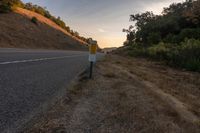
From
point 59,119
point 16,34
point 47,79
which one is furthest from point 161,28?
point 59,119

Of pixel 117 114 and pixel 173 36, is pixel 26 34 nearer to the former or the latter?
pixel 173 36

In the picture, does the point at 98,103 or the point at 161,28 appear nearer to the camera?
the point at 98,103

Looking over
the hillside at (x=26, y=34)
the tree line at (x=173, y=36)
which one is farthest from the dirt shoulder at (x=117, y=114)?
the hillside at (x=26, y=34)

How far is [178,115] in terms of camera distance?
473 centimetres

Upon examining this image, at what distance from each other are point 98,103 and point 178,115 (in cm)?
140

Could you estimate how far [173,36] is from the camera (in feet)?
117

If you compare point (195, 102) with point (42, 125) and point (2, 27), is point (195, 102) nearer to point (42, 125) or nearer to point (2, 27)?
point (42, 125)

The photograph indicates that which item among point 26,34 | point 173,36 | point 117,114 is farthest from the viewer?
point 26,34

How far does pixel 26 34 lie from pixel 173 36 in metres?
20.7

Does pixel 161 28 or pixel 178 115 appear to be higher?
pixel 161 28

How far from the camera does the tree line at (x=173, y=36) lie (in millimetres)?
17550

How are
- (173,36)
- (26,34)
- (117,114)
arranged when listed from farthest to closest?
(26,34)
(173,36)
(117,114)

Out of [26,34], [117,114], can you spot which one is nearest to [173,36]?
[26,34]

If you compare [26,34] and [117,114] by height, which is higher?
[26,34]
